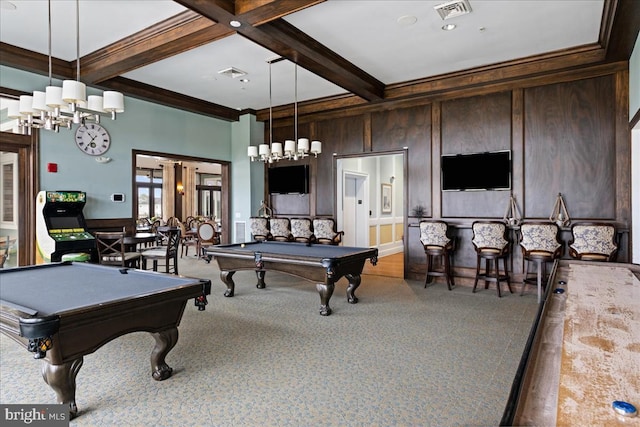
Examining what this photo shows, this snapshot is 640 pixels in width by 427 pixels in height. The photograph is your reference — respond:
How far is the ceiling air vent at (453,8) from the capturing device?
151 inches

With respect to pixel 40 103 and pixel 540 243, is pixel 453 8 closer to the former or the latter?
pixel 540 243

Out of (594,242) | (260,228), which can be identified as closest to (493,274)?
(594,242)

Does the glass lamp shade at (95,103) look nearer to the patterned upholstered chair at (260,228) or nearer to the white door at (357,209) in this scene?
the patterned upholstered chair at (260,228)

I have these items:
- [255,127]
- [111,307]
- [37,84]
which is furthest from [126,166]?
[111,307]

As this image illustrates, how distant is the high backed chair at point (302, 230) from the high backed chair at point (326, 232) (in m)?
0.19

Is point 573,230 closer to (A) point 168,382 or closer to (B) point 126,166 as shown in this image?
(A) point 168,382

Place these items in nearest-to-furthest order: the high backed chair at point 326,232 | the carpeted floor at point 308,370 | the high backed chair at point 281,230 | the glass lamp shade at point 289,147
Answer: the carpeted floor at point 308,370 < the glass lamp shade at point 289,147 < the high backed chair at point 326,232 < the high backed chair at point 281,230

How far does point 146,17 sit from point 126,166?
3.09 meters

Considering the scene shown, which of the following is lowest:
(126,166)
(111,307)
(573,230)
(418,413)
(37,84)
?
(418,413)

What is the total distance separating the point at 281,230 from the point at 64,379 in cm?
542

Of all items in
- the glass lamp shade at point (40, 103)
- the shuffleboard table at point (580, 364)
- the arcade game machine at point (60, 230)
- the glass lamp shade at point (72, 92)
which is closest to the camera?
the shuffleboard table at point (580, 364)

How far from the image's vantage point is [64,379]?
7.20ft

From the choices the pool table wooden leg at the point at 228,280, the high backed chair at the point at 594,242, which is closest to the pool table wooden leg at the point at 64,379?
the pool table wooden leg at the point at 228,280

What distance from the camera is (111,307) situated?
220 cm
